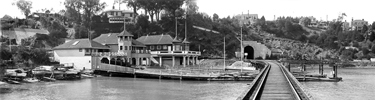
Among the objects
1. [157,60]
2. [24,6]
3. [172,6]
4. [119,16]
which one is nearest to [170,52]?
[157,60]

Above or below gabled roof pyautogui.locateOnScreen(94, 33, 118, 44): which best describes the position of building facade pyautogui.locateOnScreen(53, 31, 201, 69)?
below

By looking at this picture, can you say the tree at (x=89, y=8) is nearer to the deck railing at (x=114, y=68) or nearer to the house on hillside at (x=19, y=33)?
the house on hillside at (x=19, y=33)

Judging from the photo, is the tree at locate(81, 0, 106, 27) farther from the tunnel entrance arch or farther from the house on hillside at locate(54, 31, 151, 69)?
the tunnel entrance arch

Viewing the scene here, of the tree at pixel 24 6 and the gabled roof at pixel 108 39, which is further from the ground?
the tree at pixel 24 6

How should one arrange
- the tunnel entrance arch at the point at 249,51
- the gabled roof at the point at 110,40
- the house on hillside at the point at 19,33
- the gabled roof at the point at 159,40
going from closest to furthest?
the gabled roof at the point at 110,40 < the gabled roof at the point at 159,40 < the house on hillside at the point at 19,33 < the tunnel entrance arch at the point at 249,51

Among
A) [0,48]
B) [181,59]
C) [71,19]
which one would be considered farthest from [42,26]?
[181,59]

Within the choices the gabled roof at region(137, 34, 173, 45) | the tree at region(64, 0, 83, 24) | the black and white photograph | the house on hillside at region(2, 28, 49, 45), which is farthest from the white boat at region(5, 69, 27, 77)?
the tree at region(64, 0, 83, 24)

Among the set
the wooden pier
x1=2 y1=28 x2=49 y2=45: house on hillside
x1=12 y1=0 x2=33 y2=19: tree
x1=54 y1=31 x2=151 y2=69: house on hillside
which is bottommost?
the wooden pier

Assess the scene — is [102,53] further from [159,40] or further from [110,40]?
[159,40]

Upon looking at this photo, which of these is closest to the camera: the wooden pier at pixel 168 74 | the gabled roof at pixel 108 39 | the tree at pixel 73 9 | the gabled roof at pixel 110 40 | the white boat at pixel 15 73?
the white boat at pixel 15 73

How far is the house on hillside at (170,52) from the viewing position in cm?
7050

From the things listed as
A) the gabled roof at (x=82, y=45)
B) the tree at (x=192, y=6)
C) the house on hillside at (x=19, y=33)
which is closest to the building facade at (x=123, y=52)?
the gabled roof at (x=82, y=45)

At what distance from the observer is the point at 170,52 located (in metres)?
70.2

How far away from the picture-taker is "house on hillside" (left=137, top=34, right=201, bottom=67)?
231ft
